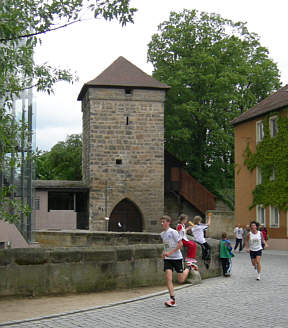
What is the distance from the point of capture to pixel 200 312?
8.70 m

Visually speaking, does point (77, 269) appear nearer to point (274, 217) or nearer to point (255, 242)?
point (255, 242)

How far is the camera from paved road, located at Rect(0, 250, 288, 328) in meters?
7.79

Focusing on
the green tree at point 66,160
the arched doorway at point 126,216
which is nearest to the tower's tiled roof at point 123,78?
the arched doorway at point 126,216

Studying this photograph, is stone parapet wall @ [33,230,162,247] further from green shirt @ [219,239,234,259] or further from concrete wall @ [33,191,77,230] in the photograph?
concrete wall @ [33,191,77,230]

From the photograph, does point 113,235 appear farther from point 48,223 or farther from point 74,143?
point 74,143

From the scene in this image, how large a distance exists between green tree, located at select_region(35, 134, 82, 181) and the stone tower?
2201 cm

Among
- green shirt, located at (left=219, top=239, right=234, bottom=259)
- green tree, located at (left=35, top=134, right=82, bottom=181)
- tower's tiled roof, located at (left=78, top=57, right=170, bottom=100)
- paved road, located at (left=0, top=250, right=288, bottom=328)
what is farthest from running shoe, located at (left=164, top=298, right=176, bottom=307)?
green tree, located at (left=35, top=134, right=82, bottom=181)

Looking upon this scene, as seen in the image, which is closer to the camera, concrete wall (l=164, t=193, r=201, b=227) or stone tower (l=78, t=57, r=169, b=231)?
stone tower (l=78, t=57, r=169, b=231)

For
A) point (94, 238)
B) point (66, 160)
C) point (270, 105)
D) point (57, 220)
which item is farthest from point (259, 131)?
point (66, 160)

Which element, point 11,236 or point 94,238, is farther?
point 94,238

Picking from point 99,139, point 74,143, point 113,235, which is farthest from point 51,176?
point 113,235

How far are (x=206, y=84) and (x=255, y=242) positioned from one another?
28982mm

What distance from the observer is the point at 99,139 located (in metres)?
38.9

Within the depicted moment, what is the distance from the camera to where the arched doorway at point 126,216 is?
39.2 m
